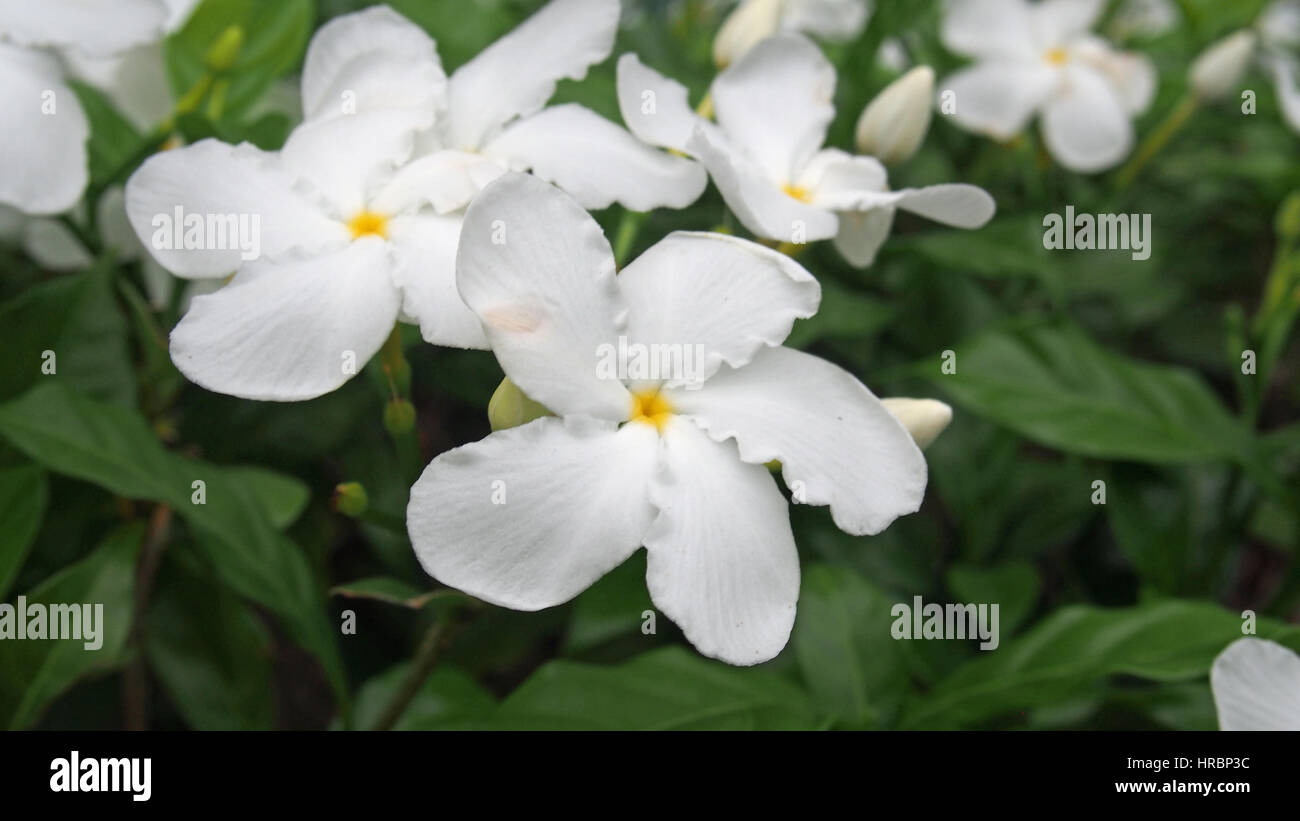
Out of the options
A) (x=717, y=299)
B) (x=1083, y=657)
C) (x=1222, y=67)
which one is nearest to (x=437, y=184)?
(x=717, y=299)

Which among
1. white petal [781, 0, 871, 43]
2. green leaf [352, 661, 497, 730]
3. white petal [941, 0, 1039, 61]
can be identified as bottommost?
green leaf [352, 661, 497, 730]

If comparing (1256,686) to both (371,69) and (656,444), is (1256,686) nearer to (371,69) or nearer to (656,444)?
(656,444)

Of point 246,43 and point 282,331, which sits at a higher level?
point 246,43

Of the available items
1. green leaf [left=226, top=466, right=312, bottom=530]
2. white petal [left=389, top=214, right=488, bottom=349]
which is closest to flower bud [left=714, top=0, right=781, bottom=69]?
white petal [left=389, top=214, right=488, bottom=349]

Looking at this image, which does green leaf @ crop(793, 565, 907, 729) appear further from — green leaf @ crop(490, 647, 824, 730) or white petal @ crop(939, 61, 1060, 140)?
white petal @ crop(939, 61, 1060, 140)

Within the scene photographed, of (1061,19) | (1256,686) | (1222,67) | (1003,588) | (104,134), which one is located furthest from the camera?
(1061,19)

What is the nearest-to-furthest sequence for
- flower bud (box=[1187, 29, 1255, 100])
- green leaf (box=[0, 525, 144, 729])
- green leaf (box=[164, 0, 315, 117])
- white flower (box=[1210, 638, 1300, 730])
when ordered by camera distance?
white flower (box=[1210, 638, 1300, 730]) → green leaf (box=[0, 525, 144, 729]) → green leaf (box=[164, 0, 315, 117]) → flower bud (box=[1187, 29, 1255, 100])
